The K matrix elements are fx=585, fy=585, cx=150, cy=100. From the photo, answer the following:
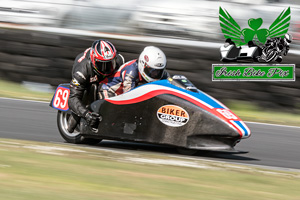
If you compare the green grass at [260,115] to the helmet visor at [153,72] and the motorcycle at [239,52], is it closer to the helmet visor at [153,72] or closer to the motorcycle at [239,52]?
the motorcycle at [239,52]

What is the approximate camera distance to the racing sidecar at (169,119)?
22.6 feet

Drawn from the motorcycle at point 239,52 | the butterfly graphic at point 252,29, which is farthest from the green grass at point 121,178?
the butterfly graphic at point 252,29

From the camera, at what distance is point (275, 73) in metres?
11.4

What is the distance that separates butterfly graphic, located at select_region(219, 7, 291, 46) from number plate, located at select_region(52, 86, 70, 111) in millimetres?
5088

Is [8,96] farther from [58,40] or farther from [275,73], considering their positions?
[275,73]

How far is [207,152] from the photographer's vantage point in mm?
7578

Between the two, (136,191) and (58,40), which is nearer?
(136,191)

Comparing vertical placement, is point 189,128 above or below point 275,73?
below

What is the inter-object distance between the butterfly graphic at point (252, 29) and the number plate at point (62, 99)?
16.7 ft

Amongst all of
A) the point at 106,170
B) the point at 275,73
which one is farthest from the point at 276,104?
the point at 106,170

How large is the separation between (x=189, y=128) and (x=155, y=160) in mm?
577

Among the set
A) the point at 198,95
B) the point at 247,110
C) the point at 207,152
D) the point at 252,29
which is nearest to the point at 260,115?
the point at 247,110

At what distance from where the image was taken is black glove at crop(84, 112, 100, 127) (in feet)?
24.3

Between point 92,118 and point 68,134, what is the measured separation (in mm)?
761
